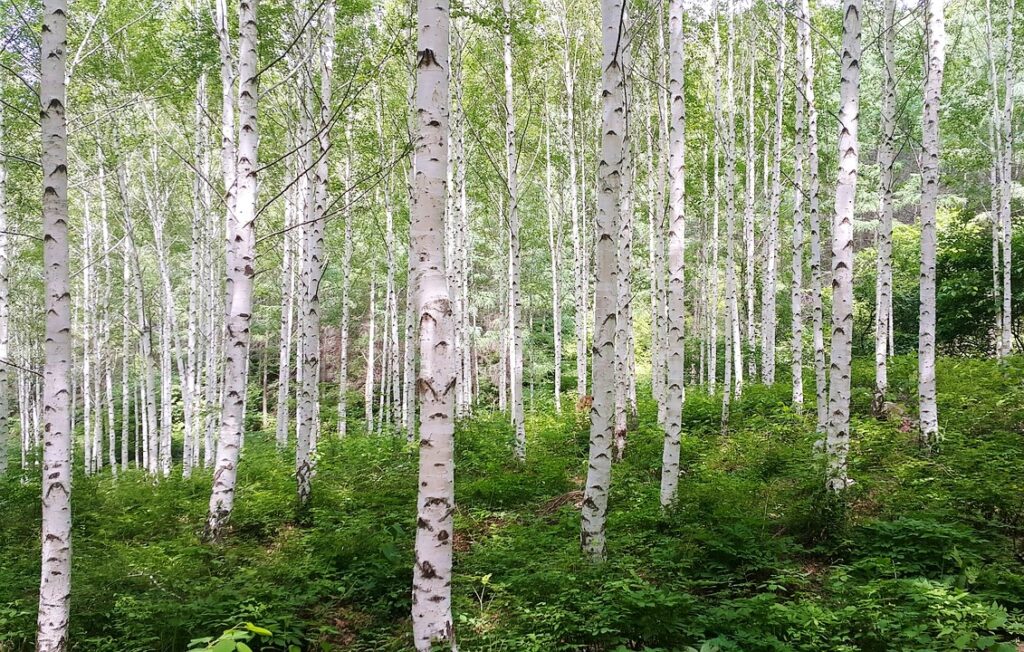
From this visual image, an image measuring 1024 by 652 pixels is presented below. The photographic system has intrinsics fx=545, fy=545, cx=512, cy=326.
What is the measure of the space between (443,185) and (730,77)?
11.8m

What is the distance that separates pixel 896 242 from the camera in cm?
1875

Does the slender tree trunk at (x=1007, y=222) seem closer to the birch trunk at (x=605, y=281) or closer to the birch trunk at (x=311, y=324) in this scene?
the birch trunk at (x=605, y=281)

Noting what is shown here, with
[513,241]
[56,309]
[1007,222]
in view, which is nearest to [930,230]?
[513,241]

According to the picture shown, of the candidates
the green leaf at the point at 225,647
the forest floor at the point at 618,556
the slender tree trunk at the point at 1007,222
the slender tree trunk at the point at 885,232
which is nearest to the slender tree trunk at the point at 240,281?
the forest floor at the point at 618,556

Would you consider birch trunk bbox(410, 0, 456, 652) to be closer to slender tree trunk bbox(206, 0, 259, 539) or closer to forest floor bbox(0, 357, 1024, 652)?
forest floor bbox(0, 357, 1024, 652)

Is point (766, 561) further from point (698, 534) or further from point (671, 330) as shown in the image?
point (671, 330)

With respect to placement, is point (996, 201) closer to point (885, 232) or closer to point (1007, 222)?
point (1007, 222)

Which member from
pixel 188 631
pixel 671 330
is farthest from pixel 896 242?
pixel 188 631

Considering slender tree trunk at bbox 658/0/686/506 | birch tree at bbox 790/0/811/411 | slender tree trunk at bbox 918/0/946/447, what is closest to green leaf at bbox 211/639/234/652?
slender tree trunk at bbox 658/0/686/506

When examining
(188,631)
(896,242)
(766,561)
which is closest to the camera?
(188,631)

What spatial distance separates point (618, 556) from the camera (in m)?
4.87

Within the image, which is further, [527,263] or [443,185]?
[527,263]

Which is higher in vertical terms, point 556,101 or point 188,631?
point 556,101

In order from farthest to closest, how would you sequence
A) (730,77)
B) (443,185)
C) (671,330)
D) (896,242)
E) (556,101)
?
(896,242)
(556,101)
(730,77)
(671,330)
(443,185)
